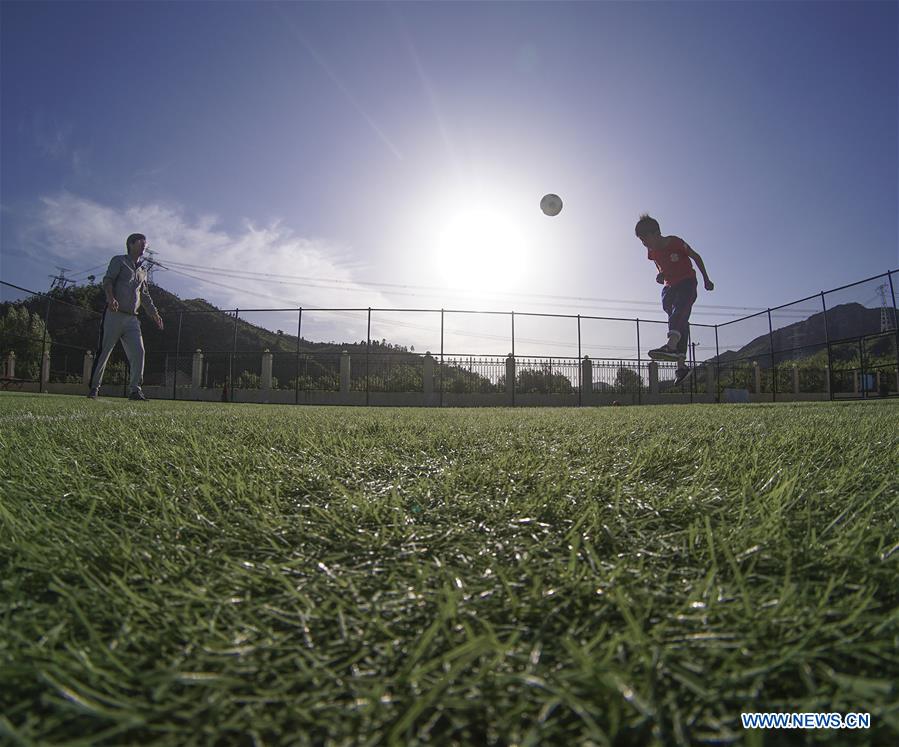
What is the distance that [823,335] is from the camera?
12.4 metres

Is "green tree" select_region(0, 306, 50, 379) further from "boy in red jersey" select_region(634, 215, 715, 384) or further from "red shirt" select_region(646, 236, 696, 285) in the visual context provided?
"red shirt" select_region(646, 236, 696, 285)

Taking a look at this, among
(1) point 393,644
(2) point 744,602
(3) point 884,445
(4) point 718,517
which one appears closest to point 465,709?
(1) point 393,644

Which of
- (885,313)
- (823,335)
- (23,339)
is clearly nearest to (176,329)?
(23,339)

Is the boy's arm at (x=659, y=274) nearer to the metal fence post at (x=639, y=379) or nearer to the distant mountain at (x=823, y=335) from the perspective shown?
the distant mountain at (x=823, y=335)

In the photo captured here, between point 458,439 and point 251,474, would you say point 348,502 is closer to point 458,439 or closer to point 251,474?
point 251,474

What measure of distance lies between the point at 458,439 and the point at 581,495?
1.01 metres

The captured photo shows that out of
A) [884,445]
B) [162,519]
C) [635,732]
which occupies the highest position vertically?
[884,445]

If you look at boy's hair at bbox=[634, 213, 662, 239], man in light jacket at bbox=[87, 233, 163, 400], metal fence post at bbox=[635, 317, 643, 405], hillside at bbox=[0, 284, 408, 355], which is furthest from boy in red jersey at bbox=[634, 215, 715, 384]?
hillside at bbox=[0, 284, 408, 355]

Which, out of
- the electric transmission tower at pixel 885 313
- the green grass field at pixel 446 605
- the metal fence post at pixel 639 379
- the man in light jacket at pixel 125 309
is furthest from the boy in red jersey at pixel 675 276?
the metal fence post at pixel 639 379

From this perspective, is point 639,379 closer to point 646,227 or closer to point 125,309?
point 646,227

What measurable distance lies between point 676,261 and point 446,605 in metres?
6.30

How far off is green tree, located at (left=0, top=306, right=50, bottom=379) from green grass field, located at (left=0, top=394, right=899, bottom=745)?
18.3 meters

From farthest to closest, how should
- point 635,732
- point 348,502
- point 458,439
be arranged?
point 458,439
point 348,502
point 635,732

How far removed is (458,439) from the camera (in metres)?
2.15
